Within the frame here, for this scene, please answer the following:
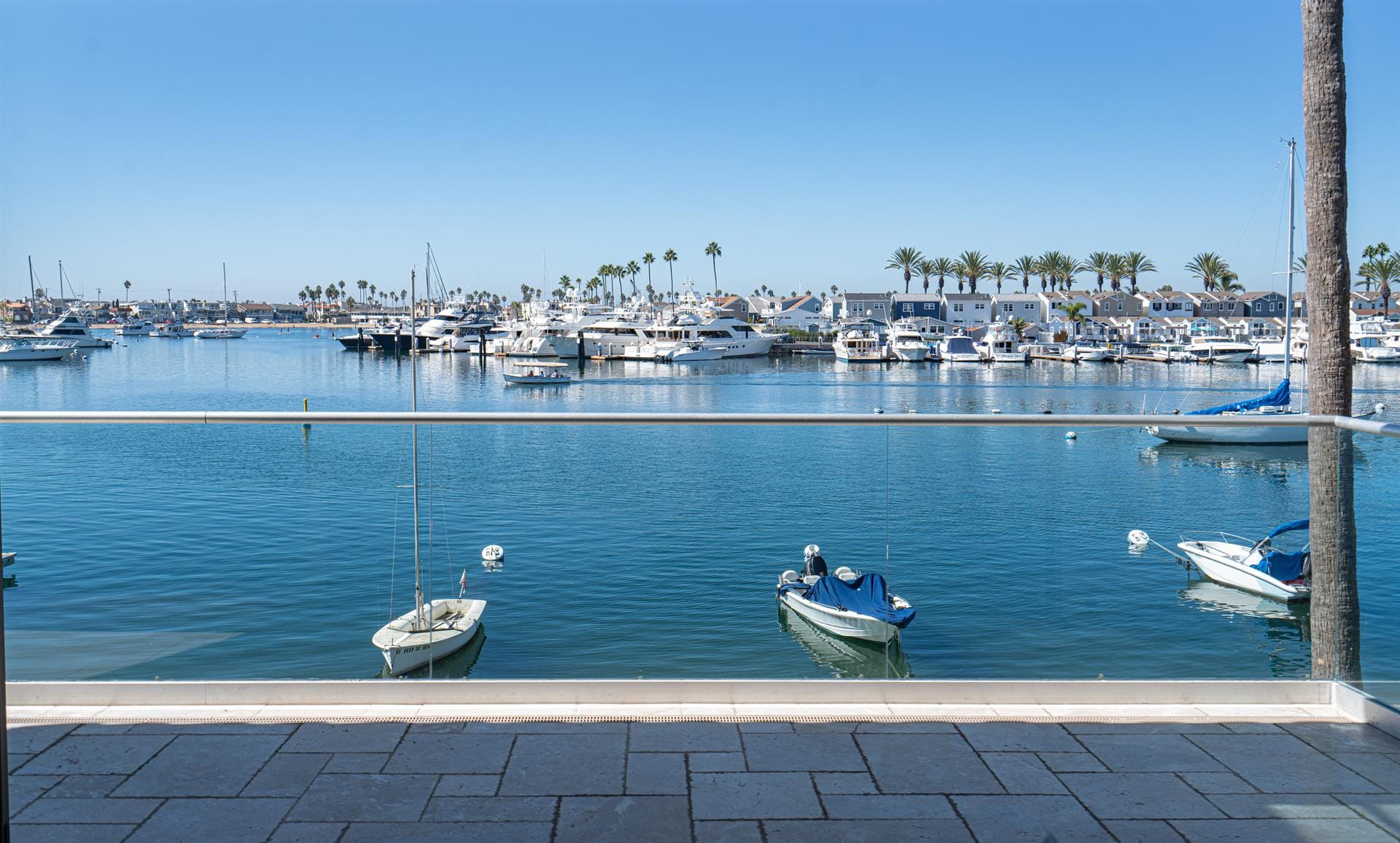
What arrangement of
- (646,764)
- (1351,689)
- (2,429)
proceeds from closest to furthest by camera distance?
(646,764)
(1351,689)
(2,429)

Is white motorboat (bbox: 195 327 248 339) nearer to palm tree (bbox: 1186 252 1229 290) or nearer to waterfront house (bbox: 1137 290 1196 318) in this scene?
waterfront house (bbox: 1137 290 1196 318)

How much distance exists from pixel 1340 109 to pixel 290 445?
568 cm

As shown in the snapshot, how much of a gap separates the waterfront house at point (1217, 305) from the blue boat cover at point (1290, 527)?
3827 inches

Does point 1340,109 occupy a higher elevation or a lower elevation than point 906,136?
lower

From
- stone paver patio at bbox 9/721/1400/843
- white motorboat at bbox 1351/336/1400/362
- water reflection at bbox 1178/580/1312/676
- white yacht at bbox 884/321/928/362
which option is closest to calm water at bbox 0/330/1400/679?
water reflection at bbox 1178/580/1312/676

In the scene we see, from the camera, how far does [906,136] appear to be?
5756 cm

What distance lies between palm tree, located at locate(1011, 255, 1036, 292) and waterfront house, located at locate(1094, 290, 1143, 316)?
10272 mm

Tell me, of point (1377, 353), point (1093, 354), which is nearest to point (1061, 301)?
point (1093, 354)

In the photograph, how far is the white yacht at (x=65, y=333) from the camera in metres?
74.7

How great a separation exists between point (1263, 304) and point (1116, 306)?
39.0 ft

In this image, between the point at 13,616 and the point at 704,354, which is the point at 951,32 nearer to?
the point at 13,616

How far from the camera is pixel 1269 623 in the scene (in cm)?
372

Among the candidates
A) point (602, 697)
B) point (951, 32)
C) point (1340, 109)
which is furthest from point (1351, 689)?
point (951, 32)

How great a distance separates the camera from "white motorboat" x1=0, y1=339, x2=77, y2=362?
217 feet
